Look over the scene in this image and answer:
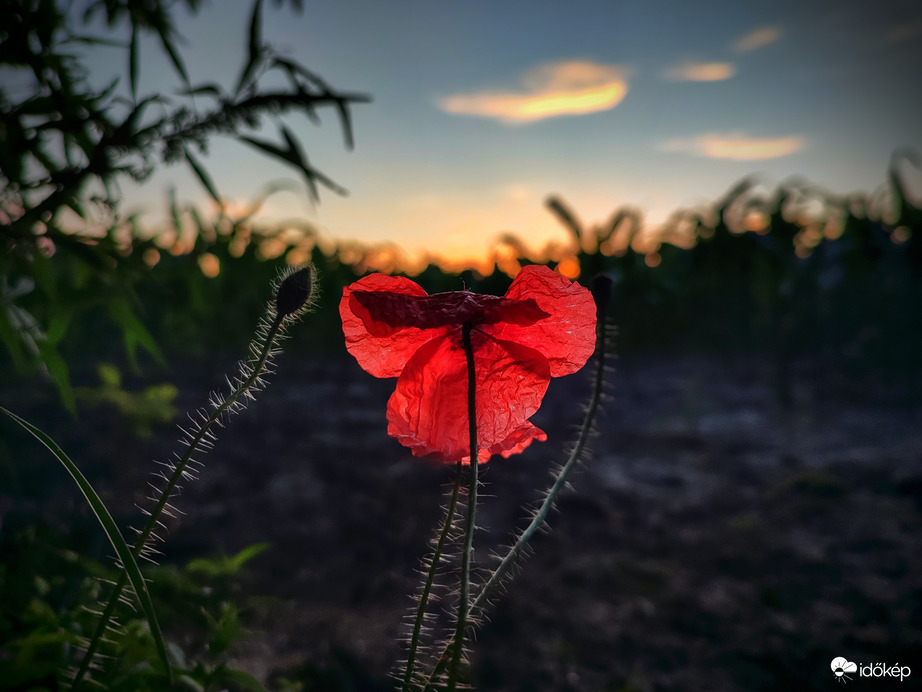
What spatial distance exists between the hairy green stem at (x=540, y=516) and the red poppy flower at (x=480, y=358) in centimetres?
4

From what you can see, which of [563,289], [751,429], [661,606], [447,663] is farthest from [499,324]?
[751,429]

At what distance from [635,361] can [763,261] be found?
1.22 meters

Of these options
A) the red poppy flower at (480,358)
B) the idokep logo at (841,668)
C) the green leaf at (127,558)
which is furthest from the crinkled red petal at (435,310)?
A: the idokep logo at (841,668)

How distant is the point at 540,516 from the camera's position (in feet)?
1.82

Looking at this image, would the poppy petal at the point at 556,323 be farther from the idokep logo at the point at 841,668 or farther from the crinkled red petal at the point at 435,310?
the idokep logo at the point at 841,668

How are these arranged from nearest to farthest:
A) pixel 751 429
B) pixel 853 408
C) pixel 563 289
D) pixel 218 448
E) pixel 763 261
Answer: pixel 563 289
pixel 218 448
pixel 751 429
pixel 853 408
pixel 763 261

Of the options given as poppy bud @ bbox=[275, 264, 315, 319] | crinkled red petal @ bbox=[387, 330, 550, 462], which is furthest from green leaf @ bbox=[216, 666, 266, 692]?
poppy bud @ bbox=[275, 264, 315, 319]

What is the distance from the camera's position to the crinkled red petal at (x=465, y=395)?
67 centimetres

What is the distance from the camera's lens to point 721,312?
509cm

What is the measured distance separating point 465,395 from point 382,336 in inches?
4.7

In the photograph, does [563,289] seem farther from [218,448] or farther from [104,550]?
[218,448]

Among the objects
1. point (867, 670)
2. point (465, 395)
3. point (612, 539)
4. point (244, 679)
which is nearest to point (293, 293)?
point (465, 395)

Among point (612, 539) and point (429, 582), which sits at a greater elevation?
point (429, 582)

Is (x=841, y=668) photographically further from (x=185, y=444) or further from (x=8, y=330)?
(x=8, y=330)
